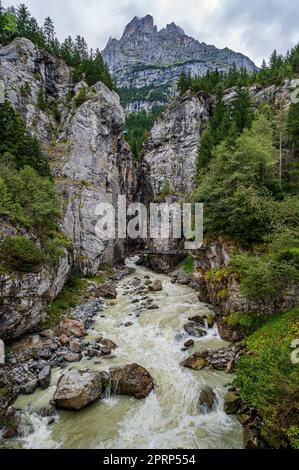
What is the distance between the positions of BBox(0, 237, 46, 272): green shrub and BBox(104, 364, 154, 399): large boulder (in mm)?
8874

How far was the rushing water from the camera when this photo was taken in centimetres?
1030

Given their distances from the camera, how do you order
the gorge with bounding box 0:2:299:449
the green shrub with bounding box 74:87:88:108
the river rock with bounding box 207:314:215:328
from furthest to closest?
the green shrub with bounding box 74:87:88:108
the river rock with bounding box 207:314:215:328
the gorge with bounding box 0:2:299:449

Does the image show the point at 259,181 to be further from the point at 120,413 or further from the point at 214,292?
the point at 120,413

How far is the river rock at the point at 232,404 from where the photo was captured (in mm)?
11414

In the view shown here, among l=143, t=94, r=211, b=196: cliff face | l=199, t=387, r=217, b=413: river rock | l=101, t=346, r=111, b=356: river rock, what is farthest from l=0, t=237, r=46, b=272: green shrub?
l=143, t=94, r=211, b=196: cliff face

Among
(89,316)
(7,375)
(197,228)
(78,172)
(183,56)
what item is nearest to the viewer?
(7,375)

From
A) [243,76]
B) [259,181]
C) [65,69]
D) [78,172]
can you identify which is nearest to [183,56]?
[243,76]

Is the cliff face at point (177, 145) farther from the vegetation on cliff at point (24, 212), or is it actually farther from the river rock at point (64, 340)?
the river rock at point (64, 340)

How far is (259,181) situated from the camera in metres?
23.0

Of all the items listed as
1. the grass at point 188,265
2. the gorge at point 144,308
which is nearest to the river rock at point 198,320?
the gorge at point 144,308

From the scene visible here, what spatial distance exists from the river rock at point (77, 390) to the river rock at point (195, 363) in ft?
16.4

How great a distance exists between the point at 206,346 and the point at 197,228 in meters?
11.4

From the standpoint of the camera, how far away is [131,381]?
1310cm

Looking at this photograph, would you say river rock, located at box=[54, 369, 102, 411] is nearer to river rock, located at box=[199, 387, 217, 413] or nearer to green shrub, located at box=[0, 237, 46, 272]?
river rock, located at box=[199, 387, 217, 413]
